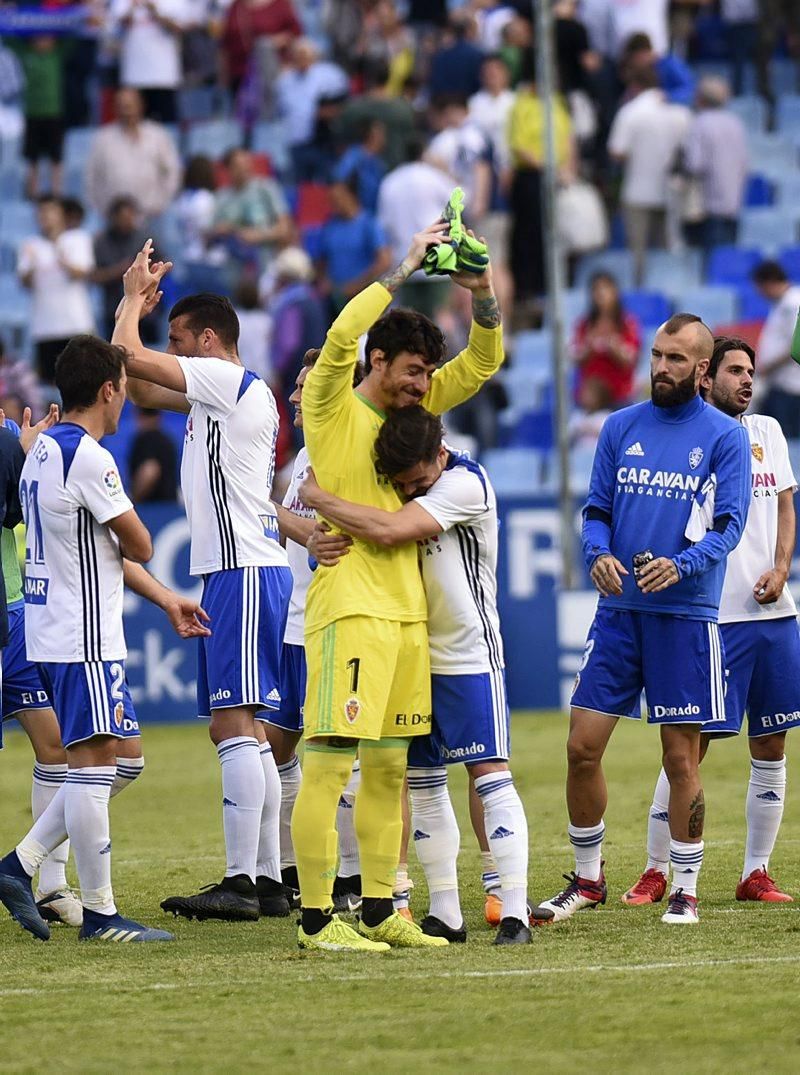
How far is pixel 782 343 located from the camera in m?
17.2

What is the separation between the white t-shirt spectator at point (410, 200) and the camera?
60.5 feet

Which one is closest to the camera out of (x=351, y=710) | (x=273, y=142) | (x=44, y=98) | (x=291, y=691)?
(x=351, y=710)

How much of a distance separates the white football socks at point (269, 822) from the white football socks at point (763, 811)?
1.85 metres

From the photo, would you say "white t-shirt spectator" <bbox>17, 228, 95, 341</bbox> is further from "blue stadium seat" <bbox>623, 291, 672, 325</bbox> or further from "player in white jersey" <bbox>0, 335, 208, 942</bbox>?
"player in white jersey" <bbox>0, 335, 208, 942</bbox>

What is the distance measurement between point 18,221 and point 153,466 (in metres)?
8.06

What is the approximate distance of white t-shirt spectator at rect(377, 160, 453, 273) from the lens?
18453 millimetres

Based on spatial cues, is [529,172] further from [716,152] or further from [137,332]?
[137,332]

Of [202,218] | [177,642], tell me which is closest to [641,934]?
[177,642]

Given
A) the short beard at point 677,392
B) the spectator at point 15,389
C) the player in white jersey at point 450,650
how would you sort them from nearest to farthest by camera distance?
the player in white jersey at point 450,650 < the short beard at point 677,392 < the spectator at point 15,389

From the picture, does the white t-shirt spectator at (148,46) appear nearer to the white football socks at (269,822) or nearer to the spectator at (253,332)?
the spectator at (253,332)

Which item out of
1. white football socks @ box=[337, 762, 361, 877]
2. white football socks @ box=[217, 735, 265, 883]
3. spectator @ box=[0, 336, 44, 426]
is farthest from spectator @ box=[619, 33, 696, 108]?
white football socks @ box=[217, 735, 265, 883]

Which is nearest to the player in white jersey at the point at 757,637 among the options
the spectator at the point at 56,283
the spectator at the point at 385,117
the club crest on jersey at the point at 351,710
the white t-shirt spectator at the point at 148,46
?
the club crest on jersey at the point at 351,710

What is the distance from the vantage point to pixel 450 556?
725cm

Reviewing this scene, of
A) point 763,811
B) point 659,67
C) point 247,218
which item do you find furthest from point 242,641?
point 659,67
